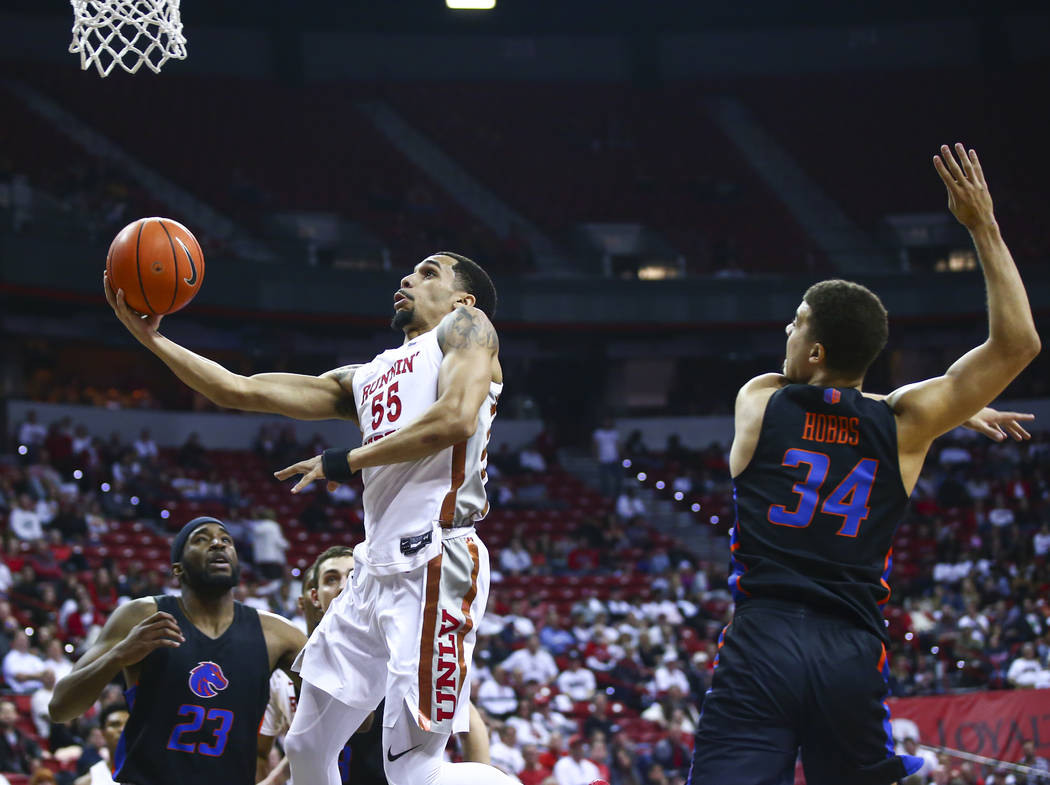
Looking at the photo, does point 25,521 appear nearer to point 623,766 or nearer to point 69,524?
point 69,524

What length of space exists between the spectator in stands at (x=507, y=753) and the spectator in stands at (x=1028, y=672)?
6.00 m

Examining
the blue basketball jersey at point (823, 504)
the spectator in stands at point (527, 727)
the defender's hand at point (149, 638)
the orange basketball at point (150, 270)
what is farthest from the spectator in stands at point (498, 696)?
the blue basketball jersey at point (823, 504)

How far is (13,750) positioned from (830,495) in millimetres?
8696

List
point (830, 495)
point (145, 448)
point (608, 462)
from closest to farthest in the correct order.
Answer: point (830, 495) → point (145, 448) → point (608, 462)

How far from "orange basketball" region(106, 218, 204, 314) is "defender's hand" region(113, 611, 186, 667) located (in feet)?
3.59

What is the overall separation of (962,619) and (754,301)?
926 centimetres

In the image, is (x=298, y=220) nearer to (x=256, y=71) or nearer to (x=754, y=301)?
(x=256, y=71)

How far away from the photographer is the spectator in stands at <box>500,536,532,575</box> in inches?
739

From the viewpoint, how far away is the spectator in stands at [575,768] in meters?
11.9

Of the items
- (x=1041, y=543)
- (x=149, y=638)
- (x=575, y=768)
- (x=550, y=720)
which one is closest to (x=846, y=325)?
(x=149, y=638)

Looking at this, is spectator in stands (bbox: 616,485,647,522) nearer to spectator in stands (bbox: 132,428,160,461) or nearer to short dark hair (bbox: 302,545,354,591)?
spectator in stands (bbox: 132,428,160,461)

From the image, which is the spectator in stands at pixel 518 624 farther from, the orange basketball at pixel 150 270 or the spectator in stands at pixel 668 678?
the orange basketball at pixel 150 270

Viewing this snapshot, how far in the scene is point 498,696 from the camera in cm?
1358

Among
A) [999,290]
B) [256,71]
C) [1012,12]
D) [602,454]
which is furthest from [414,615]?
[1012,12]
